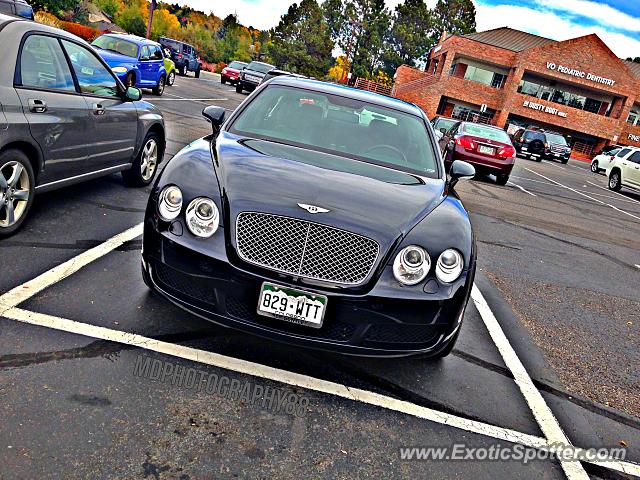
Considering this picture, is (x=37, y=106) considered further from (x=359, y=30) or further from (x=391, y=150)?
(x=359, y=30)

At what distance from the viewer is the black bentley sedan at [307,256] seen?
→ 9.62ft

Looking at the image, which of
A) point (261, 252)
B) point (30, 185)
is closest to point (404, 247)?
point (261, 252)

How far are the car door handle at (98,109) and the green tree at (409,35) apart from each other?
84176 millimetres

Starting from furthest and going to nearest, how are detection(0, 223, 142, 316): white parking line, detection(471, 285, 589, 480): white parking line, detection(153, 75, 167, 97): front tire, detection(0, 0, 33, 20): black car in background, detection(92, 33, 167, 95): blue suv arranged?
detection(153, 75, 167, 97): front tire, detection(92, 33, 167, 95): blue suv, detection(0, 0, 33, 20): black car in background, detection(0, 223, 142, 316): white parking line, detection(471, 285, 589, 480): white parking line

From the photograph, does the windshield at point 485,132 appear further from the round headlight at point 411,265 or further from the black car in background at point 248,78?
the black car in background at point 248,78

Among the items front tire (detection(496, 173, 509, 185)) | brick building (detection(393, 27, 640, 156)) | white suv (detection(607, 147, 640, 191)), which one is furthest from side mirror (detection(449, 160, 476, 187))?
brick building (detection(393, 27, 640, 156))

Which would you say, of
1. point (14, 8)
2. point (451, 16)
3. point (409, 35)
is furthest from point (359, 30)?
point (14, 8)

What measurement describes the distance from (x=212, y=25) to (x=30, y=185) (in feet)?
521

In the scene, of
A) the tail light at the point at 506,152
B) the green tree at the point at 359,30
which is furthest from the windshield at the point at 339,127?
the green tree at the point at 359,30

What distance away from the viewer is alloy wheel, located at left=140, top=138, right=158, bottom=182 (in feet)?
21.8

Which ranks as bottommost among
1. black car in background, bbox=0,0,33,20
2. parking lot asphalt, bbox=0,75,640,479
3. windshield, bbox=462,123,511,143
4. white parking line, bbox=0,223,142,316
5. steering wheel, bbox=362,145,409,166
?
white parking line, bbox=0,223,142,316

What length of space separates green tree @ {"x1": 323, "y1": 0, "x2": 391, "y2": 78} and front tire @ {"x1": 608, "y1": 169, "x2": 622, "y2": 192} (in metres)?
64.7

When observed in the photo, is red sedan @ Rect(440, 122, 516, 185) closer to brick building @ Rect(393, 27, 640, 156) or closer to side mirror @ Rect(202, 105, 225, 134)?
side mirror @ Rect(202, 105, 225, 134)

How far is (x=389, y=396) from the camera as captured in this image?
3.21 metres
